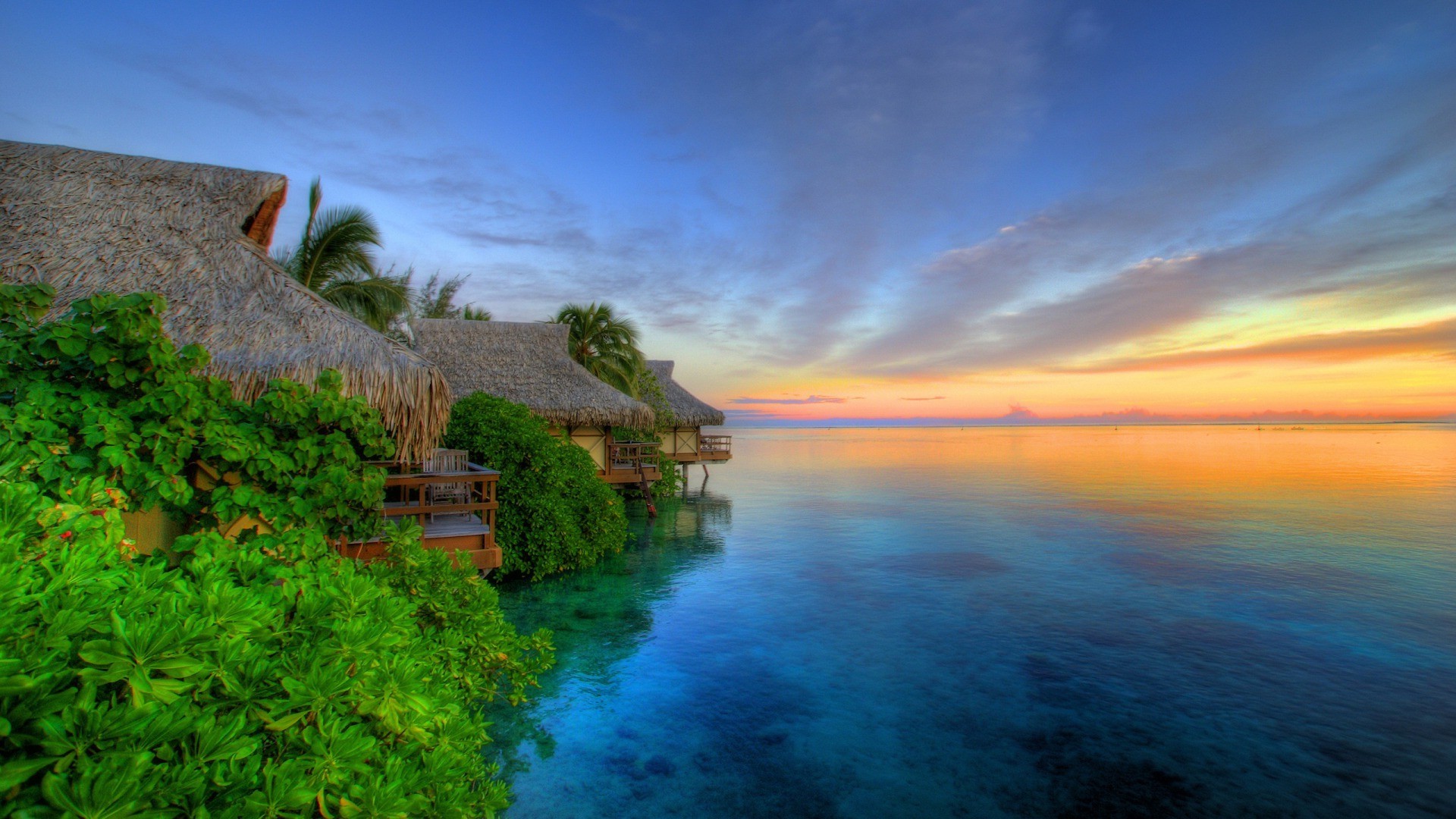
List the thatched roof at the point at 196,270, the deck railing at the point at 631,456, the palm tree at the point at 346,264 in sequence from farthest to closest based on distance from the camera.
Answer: the deck railing at the point at 631,456, the palm tree at the point at 346,264, the thatched roof at the point at 196,270

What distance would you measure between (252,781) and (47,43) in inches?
390

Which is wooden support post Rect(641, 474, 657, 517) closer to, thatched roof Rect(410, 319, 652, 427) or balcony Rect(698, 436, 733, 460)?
thatched roof Rect(410, 319, 652, 427)

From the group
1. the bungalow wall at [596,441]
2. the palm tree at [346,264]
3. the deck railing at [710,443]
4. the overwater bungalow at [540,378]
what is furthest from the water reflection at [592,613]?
the deck railing at [710,443]

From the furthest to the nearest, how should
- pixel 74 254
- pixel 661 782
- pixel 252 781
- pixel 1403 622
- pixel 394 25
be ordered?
pixel 394 25 < pixel 1403 622 < pixel 74 254 < pixel 661 782 < pixel 252 781

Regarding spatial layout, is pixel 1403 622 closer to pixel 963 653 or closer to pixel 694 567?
pixel 963 653

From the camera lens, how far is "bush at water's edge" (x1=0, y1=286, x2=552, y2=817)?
4.39 feet

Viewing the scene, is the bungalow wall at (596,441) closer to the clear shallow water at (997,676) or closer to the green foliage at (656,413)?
the clear shallow water at (997,676)

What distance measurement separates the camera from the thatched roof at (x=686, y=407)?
23.2m

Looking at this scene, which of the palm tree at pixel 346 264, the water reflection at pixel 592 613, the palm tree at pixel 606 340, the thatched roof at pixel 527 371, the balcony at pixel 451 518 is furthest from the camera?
the palm tree at pixel 606 340

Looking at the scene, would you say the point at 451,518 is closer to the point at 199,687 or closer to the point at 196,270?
the point at 196,270

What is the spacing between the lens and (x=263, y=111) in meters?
10.1

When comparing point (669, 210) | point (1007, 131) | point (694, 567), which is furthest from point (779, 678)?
point (669, 210)

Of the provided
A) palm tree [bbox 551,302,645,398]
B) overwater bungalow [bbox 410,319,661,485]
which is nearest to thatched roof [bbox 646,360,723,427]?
palm tree [bbox 551,302,645,398]

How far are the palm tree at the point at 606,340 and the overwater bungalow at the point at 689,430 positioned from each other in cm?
234
